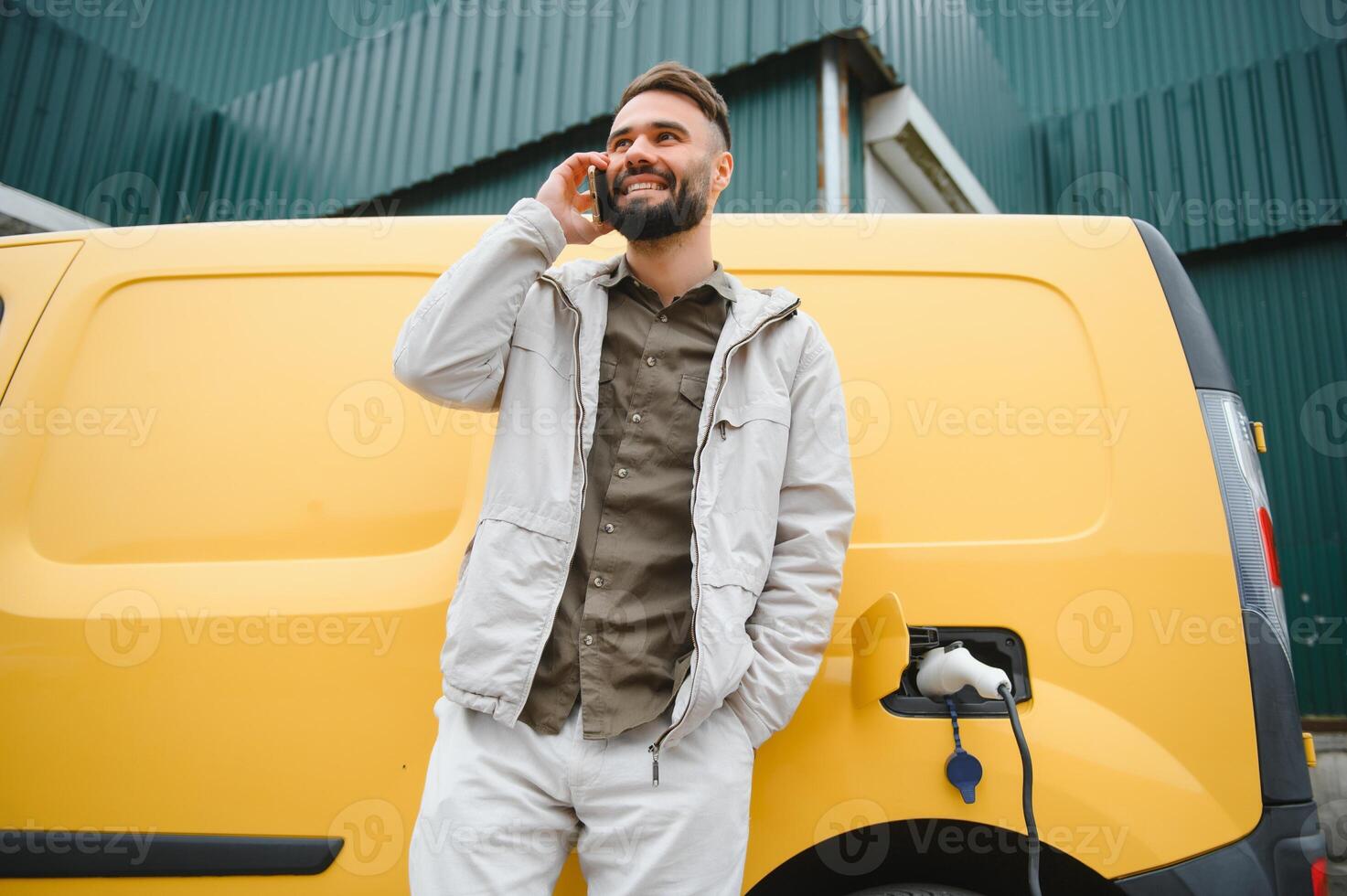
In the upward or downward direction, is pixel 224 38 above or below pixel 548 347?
above

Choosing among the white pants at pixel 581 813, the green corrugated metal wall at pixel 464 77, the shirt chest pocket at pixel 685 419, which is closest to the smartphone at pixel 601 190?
the shirt chest pocket at pixel 685 419

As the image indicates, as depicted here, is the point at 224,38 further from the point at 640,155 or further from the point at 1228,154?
the point at 1228,154

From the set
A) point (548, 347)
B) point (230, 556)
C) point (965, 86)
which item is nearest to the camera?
point (548, 347)

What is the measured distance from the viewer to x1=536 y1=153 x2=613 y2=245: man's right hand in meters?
1.42

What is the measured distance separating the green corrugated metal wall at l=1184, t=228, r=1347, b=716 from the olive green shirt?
584 centimetres

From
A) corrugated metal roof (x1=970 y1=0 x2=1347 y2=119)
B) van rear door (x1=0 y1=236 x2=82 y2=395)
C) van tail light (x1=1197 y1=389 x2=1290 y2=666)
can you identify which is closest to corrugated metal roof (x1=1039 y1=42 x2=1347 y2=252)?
corrugated metal roof (x1=970 y1=0 x2=1347 y2=119)

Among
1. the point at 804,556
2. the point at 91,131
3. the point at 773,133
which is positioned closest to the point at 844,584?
A: the point at 804,556

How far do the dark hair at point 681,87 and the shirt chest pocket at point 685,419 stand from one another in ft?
2.01

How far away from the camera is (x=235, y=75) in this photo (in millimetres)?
7980

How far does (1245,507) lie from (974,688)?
0.64 meters

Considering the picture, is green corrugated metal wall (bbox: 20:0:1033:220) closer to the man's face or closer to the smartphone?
the man's face

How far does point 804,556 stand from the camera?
4.22ft

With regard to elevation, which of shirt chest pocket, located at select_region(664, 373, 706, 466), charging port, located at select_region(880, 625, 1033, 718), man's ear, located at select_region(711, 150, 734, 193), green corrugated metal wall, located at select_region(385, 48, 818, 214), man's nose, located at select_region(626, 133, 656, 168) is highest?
green corrugated metal wall, located at select_region(385, 48, 818, 214)

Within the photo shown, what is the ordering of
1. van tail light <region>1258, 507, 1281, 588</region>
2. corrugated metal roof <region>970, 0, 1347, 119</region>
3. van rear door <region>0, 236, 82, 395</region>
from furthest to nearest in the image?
corrugated metal roof <region>970, 0, 1347, 119</region>
van rear door <region>0, 236, 82, 395</region>
van tail light <region>1258, 507, 1281, 588</region>
